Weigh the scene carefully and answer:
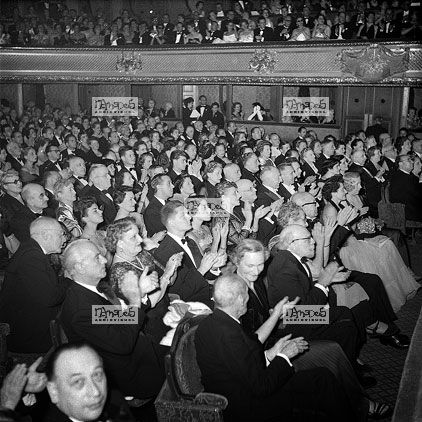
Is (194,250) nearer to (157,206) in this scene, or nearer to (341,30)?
(157,206)

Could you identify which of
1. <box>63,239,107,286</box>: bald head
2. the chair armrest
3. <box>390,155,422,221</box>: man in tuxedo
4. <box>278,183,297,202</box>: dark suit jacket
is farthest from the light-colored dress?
the chair armrest

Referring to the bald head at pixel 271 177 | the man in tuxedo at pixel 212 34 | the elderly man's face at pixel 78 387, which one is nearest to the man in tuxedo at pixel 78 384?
the elderly man's face at pixel 78 387

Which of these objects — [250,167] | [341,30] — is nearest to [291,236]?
[250,167]

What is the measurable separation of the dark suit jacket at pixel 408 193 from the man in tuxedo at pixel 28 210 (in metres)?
5.17

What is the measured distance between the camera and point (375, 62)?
12.0 m

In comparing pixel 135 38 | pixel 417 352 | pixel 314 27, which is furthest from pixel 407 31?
pixel 417 352

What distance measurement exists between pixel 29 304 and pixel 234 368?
1.81 metres

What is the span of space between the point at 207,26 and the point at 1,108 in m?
7.19

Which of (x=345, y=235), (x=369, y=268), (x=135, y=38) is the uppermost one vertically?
(x=135, y=38)

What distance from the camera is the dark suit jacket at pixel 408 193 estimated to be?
306 inches

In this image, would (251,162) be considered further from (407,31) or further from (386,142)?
(407,31)

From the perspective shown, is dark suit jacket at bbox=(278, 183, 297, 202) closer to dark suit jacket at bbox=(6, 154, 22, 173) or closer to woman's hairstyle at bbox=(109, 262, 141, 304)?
woman's hairstyle at bbox=(109, 262, 141, 304)

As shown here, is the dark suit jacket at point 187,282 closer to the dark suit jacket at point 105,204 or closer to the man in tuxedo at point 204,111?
the dark suit jacket at point 105,204

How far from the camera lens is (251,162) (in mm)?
8094
